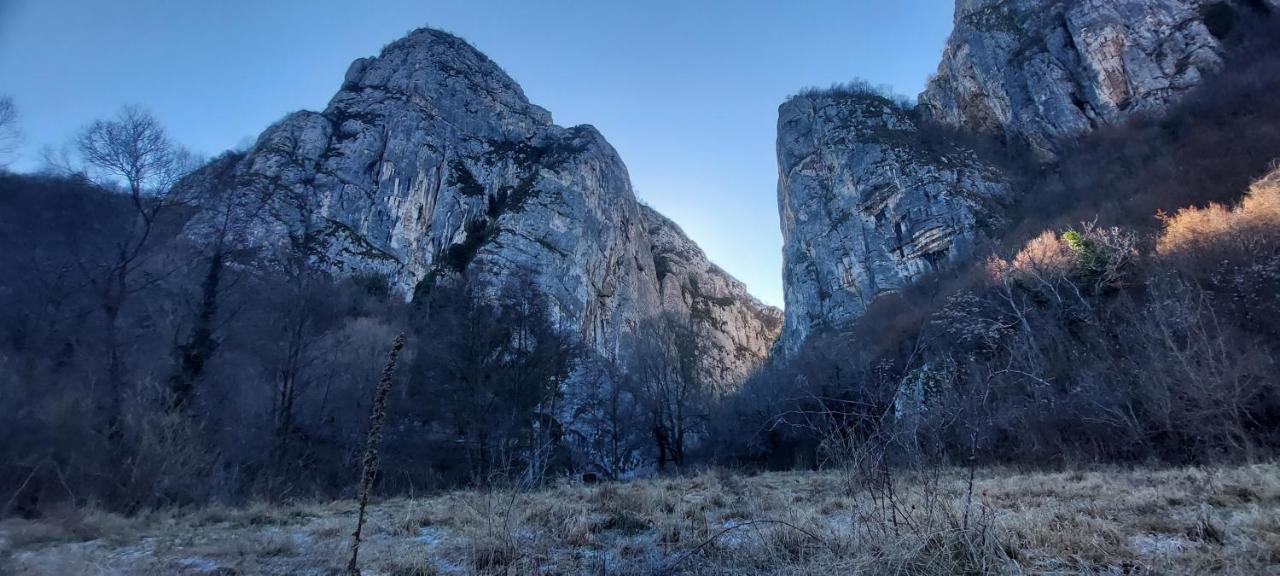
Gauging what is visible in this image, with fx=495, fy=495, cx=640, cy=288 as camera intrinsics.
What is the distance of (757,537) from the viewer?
372cm

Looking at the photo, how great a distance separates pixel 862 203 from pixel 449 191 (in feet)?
119

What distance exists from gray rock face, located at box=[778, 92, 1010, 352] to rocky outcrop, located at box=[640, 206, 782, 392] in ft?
39.5

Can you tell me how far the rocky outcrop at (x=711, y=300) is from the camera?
189 ft

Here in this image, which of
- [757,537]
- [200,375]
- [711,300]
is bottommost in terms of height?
[757,537]

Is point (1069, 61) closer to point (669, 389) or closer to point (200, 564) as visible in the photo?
point (669, 389)

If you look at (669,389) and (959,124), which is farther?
(959,124)

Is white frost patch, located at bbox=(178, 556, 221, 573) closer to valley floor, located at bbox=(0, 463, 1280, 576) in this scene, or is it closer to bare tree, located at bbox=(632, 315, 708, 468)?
valley floor, located at bbox=(0, 463, 1280, 576)

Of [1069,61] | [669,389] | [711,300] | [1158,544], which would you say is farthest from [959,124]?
[1158,544]

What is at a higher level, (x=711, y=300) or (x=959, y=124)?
(x=959, y=124)

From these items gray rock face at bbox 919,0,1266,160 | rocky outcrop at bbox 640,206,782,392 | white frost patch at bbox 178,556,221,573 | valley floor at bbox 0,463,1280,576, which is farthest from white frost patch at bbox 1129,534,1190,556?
rocky outcrop at bbox 640,206,782,392

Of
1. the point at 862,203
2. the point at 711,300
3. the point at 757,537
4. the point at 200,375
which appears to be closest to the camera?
the point at 757,537

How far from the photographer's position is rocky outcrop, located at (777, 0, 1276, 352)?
104ft

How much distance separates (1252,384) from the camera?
1034cm

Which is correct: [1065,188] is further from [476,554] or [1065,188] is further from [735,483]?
[476,554]
